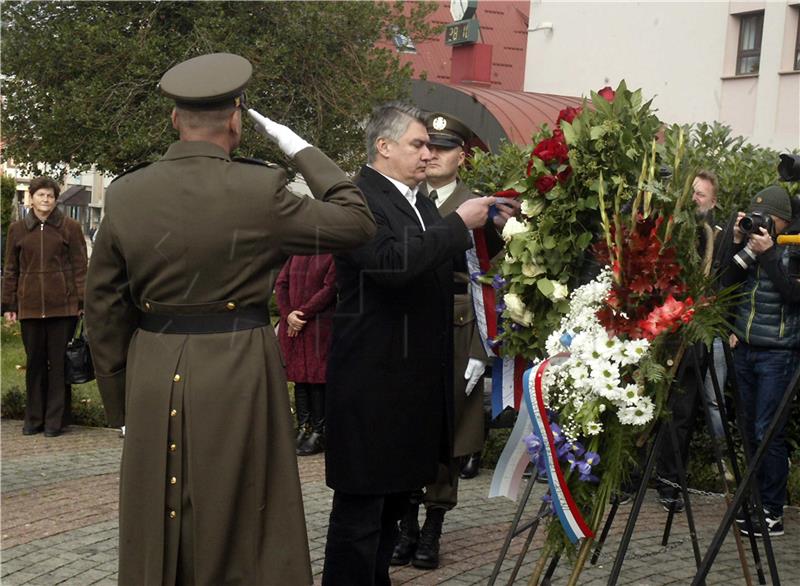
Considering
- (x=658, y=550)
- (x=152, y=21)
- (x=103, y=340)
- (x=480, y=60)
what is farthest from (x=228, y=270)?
(x=480, y=60)

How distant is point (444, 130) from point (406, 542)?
2.14m

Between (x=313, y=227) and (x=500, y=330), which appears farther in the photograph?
(x=500, y=330)

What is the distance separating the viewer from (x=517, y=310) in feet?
14.9

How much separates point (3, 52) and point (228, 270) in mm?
15154

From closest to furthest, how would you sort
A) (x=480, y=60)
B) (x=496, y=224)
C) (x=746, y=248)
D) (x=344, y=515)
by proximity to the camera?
(x=344, y=515) → (x=496, y=224) → (x=746, y=248) → (x=480, y=60)

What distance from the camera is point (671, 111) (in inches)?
803

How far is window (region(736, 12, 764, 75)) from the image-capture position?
19.0m

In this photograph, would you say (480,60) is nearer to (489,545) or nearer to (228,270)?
(489,545)

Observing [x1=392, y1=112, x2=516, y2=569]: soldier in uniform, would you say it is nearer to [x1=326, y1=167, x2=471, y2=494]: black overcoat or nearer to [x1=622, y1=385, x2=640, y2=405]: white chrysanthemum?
[x1=326, y1=167, x2=471, y2=494]: black overcoat

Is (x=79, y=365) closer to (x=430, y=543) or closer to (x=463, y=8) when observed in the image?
(x=430, y=543)

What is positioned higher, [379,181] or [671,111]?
[671,111]

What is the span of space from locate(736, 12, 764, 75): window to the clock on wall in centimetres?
508

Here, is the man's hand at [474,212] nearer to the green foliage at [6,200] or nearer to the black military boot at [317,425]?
the black military boot at [317,425]

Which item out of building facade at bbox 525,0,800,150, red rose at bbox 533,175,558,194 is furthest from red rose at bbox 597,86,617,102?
building facade at bbox 525,0,800,150
